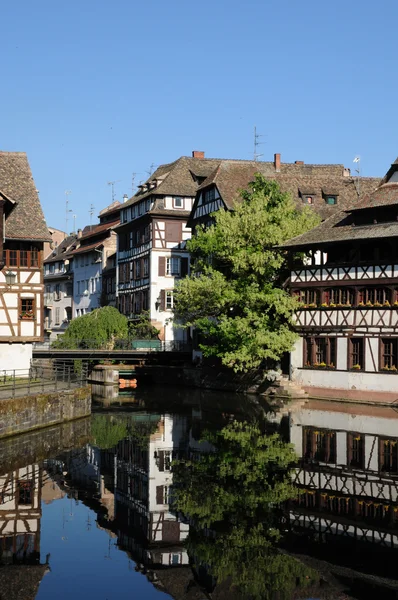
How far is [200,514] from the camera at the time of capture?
21172mm

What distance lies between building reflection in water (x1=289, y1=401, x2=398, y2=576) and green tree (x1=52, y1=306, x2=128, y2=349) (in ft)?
96.2

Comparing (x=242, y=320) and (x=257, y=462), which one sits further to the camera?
(x=242, y=320)

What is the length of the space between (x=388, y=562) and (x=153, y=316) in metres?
58.8

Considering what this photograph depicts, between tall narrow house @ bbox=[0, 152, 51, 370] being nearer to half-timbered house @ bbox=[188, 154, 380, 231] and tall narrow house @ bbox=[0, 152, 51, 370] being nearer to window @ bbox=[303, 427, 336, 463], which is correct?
window @ bbox=[303, 427, 336, 463]

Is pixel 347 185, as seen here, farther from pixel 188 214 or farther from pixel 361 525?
pixel 361 525

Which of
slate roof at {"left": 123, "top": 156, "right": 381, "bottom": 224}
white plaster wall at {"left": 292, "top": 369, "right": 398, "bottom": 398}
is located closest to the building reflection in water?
white plaster wall at {"left": 292, "top": 369, "right": 398, "bottom": 398}

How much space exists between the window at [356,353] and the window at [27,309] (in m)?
16.8

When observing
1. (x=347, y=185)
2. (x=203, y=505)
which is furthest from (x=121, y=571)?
(x=347, y=185)

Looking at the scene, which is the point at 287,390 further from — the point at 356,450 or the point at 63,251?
the point at 63,251

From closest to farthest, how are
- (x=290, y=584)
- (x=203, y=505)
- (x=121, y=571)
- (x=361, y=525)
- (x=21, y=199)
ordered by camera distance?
1. (x=290, y=584)
2. (x=121, y=571)
3. (x=361, y=525)
4. (x=203, y=505)
5. (x=21, y=199)

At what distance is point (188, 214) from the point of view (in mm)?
76625

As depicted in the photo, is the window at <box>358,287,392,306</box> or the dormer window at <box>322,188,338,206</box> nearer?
the window at <box>358,287,392,306</box>

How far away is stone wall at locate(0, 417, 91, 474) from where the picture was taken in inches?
1089

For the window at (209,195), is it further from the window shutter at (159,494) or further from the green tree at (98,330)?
the window shutter at (159,494)
